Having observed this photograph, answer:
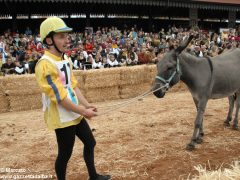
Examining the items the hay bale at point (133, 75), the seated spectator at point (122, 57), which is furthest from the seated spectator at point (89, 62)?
the hay bale at point (133, 75)

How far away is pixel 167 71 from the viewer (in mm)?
5469

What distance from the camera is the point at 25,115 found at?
9.20 m

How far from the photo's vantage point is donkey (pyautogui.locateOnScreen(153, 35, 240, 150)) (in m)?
5.46

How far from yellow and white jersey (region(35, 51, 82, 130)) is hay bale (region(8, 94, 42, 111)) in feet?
21.8

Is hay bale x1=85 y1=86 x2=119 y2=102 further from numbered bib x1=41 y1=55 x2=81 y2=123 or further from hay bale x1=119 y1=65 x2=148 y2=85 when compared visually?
numbered bib x1=41 y1=55 x2=81 y2=123

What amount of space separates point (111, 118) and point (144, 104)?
1.92 metres

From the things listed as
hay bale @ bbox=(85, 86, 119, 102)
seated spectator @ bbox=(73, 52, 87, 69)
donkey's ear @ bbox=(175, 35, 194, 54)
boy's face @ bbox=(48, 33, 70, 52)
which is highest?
boy's face @ bbox=(48, 33, 70, 52)

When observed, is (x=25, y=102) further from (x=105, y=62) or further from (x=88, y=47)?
(x=88, y=47)

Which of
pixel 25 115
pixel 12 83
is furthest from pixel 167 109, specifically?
pixel 12 83

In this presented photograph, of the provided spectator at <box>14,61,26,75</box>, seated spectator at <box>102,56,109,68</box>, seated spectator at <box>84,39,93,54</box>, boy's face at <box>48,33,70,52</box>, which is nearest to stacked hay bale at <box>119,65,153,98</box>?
seated spectator at <box>102,56,109,68</box>

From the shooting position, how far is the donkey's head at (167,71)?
17.8 feet

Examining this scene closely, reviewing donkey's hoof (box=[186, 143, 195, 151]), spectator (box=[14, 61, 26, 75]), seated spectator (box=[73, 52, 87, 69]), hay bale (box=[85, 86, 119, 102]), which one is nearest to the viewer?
donkey's hoof (box=[186, 143, 195, 151])

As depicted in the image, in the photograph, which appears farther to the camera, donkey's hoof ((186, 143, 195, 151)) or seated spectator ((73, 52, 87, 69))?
seated spectator ((73, 52, 87, 69))

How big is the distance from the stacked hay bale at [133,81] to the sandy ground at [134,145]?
2.65m
